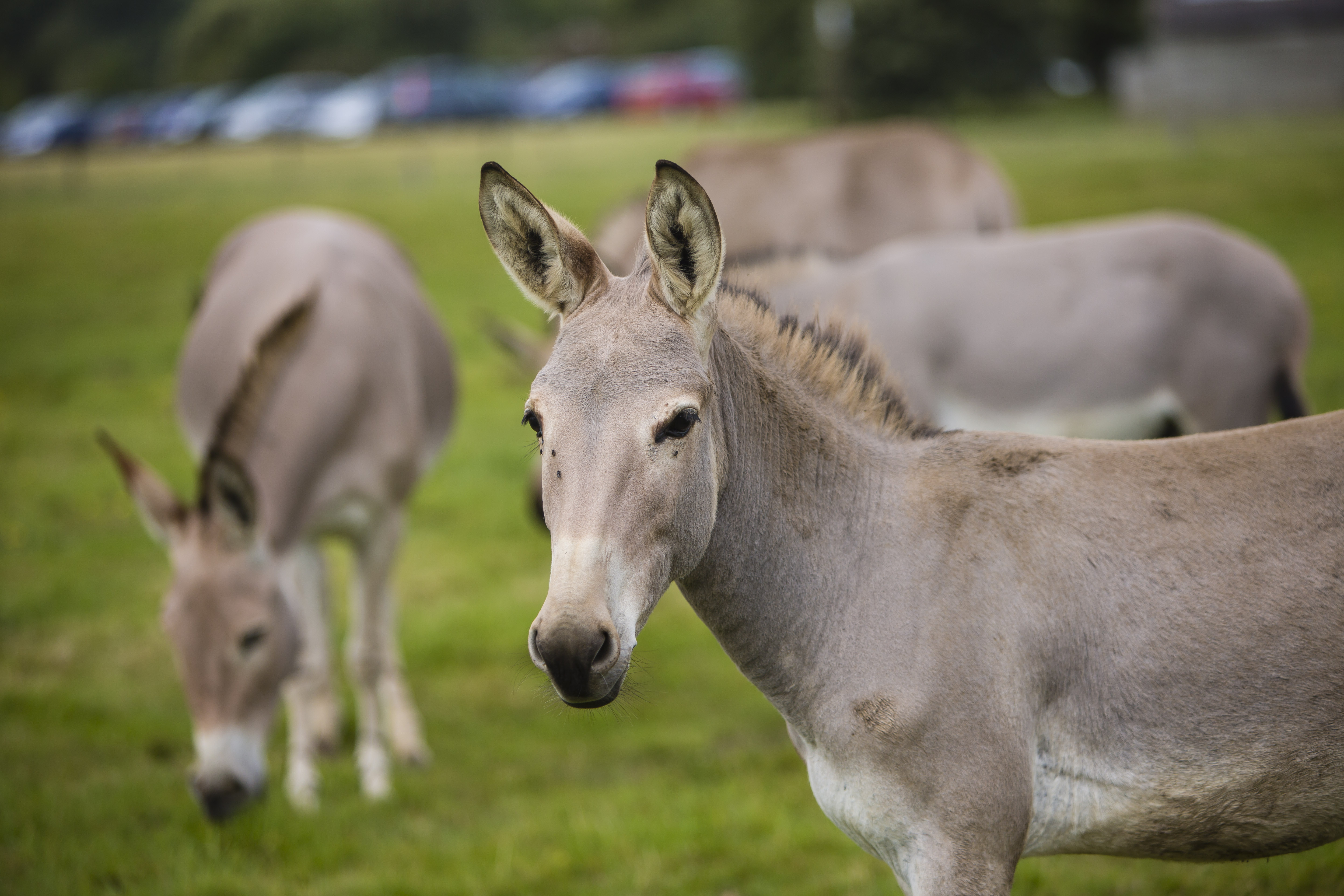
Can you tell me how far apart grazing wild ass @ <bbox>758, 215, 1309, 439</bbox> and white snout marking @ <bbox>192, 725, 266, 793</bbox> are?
3.60 m

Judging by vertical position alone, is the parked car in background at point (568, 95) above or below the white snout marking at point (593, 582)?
below

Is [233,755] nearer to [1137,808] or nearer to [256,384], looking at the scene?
[256,384]

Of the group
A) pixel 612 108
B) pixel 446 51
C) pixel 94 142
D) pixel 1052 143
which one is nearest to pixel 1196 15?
pixel 1052 143

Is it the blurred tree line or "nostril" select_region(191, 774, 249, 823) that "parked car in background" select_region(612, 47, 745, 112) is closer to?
the blurred tree line

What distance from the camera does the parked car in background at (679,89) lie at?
48.9 m

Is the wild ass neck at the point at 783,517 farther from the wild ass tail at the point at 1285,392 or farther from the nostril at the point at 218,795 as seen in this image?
the wild ass tail at the point at 1285,392

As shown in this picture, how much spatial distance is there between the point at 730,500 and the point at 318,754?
430cm

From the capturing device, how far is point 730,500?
278 cm

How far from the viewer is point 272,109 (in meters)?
42.7

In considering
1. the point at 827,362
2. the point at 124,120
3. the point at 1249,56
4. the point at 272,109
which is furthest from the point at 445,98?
the point at 827,362

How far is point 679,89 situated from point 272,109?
1905cm

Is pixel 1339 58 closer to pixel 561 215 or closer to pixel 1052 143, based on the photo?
pixel 1052 143

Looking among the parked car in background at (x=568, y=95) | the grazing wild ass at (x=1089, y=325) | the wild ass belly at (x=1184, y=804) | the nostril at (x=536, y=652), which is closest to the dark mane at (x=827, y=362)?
the wild ass belly at (x=1184, y=804)

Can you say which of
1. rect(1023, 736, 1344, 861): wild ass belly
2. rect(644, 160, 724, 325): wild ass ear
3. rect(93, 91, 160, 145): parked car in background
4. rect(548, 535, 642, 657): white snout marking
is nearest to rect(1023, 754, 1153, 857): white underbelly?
rect(1023, 736, 1344, 861): wild ass belly
